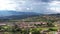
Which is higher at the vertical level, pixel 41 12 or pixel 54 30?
pixel 41 12

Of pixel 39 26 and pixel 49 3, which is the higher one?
pixel 49 3

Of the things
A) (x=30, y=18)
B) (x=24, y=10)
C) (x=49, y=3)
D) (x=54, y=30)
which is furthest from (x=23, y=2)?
(x=54, y=30)

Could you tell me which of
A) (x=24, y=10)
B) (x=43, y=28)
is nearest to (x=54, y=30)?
(x=43, y=28)

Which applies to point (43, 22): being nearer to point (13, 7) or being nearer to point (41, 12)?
point (41, 12)

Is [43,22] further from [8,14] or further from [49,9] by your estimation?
[8,14]

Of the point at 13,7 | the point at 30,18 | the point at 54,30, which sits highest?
the point at 13,7

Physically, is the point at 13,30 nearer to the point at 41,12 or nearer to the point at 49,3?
the point at 41,12

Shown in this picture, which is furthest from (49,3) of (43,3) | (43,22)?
(43,22)
